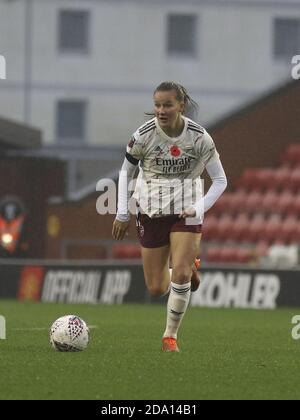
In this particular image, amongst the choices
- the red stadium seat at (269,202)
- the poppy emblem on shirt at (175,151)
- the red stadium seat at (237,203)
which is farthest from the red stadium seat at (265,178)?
the poppy emblem on shirt at (175,151)

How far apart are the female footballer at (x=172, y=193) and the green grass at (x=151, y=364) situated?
0.57 m

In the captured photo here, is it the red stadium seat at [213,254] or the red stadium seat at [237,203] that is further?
the red stadium seat at [237,203]

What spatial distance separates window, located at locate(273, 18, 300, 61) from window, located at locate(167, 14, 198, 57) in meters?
2.63

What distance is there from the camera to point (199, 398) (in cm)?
771

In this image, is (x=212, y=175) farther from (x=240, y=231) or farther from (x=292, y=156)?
(x=292, y=156)

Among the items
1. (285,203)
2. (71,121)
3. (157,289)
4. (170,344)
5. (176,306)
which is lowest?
(170,344)

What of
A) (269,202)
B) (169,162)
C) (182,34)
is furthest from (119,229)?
(182,34)

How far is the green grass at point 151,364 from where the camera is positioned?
7.98 m

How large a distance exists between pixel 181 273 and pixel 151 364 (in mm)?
1253

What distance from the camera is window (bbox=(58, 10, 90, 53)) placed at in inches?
1795

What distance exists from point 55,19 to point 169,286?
3500 cm

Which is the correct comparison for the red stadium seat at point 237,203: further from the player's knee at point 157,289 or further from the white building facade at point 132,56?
the white building facade at point 132,56

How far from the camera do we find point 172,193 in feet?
35.7

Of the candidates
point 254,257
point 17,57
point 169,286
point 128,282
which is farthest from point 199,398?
point 17,57
